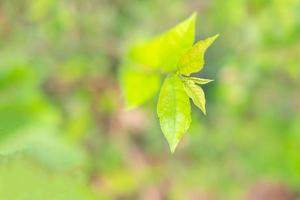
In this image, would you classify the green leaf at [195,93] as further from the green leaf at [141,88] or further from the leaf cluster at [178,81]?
the green leaf at [141,88]

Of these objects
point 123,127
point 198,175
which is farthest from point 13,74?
point 123,127

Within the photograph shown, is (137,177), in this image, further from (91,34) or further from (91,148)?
(91,34)

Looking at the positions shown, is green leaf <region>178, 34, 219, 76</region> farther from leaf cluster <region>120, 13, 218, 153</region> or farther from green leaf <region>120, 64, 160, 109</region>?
green leaf <region>120, 64, 160, 109</region>

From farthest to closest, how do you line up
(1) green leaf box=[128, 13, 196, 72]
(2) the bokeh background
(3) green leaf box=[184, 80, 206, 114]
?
(2) the bokeh background, (1) green leaf box=[128, 13, 196, 72], (3) green leaf box=[184, 80, 206, 114]

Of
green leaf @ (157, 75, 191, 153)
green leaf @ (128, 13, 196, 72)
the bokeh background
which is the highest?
the bokeh background

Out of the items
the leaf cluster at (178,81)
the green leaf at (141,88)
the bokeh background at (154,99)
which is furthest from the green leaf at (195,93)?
the bokeh background at (154,99)

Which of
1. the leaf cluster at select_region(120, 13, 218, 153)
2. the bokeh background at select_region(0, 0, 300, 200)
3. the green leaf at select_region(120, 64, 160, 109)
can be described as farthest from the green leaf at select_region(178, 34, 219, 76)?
the bokeh background at select_region(0, 0, 300, 200)
